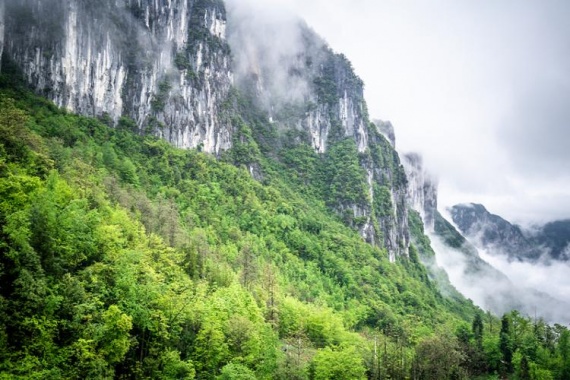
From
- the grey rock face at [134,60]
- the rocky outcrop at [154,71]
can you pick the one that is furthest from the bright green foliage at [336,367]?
the rocky outcrop at [154,71]

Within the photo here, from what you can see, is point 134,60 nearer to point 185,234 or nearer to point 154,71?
point 154,71

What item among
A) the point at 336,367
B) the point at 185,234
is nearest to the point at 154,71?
the point at 185,234

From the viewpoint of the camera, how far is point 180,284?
4481cm

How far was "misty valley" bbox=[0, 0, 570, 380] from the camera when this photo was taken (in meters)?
32.2

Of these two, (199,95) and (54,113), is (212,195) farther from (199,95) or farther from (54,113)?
(199,95)

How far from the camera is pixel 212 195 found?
114 m

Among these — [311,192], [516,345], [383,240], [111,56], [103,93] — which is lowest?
[516,345]

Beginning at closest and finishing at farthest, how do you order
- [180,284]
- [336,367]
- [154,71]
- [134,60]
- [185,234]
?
[336,367]
[180,284]
[185,234]
[134,60]
[154,71]

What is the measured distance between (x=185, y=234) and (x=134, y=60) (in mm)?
84593

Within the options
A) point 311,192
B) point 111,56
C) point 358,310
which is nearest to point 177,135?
point 111,56

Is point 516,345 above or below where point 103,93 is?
below

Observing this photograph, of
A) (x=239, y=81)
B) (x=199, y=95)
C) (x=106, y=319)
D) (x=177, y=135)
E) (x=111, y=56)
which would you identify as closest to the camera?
(x=106, y=319)

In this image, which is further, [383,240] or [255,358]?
[383,240]

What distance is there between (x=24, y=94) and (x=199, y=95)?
59845 mm
